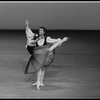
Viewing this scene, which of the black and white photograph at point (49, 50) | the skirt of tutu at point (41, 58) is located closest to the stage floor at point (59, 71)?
the black and white photograph at point (49, 50)

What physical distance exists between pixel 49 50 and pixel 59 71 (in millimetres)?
183

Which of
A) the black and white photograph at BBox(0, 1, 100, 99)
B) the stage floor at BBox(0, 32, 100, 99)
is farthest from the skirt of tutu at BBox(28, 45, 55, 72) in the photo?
the stage floor at BBox(0, 32, 100, 99)

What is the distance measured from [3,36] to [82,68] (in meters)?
0.56

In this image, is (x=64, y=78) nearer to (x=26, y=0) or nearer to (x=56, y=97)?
(x=56, y=97)

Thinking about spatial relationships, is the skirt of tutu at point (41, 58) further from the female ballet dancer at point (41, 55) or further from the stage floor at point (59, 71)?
the stage floor at point (59, 71)

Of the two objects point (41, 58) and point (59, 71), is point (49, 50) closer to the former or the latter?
point (41, 58)

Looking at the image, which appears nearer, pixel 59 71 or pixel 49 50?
pixel 49 50

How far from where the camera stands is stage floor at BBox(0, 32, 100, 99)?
7.23 feet

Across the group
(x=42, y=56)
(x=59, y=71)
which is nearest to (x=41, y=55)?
(x=42, y=56)

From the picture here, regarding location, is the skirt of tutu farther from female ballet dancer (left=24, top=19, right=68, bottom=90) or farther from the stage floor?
the stage floor

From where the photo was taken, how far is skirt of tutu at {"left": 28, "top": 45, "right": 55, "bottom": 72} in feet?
7.24

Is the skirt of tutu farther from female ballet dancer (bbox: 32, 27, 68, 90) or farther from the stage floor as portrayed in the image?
the stage floor

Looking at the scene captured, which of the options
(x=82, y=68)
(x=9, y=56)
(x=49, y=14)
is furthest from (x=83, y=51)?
(x=9, y=56)

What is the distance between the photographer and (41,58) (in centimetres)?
221
